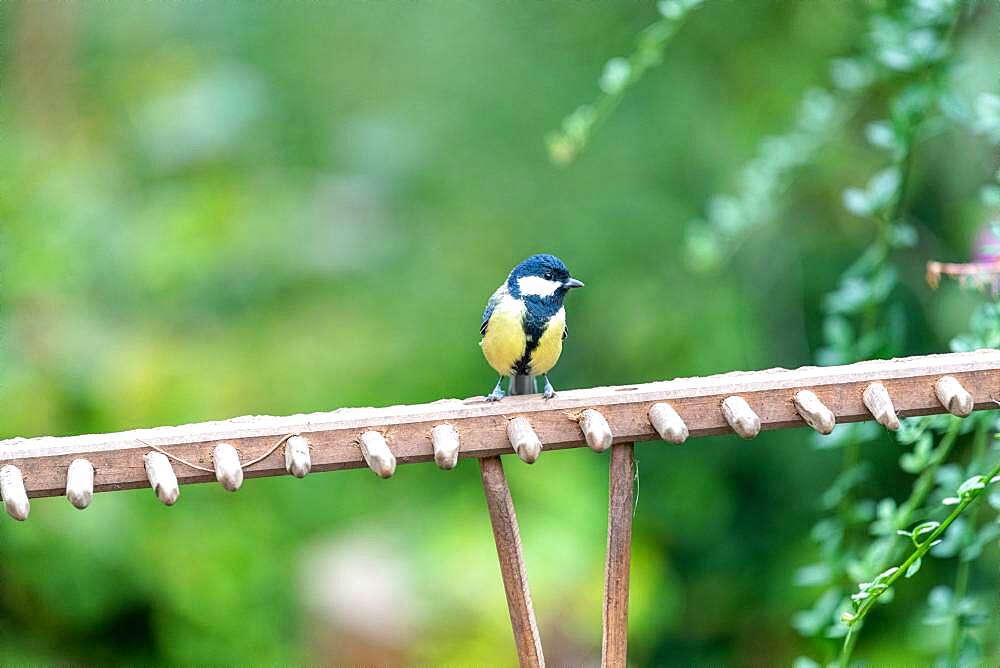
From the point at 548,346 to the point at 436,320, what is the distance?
1173 millimetres

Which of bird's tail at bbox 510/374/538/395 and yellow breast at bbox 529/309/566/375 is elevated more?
yellow breast at bbox 529/309/566/375

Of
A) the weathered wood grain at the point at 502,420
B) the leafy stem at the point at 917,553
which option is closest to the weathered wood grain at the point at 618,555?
the weathered wood grain at the point at 502,420

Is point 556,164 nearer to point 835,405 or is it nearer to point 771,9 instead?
point 771,9

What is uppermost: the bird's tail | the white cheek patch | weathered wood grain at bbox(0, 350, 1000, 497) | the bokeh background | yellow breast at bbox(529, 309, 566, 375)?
the bokeh background

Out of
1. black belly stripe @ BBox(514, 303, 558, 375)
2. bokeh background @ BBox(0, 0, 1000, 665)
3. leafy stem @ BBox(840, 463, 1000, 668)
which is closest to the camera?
leafy stem @ BBox(840, 463, 1000, 668)

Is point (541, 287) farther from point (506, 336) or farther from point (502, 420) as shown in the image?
point (502, 420)

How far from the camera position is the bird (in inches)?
42.4

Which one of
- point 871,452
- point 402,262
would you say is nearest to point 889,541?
point 871,452

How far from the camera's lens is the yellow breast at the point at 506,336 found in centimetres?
108

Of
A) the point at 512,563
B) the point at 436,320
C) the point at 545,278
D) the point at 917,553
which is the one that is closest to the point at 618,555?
the point at 512,563

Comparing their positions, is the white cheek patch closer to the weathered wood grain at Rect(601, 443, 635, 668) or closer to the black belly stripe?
the black belly stripe

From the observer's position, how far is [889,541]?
0.99 metres

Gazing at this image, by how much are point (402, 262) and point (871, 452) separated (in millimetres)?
1078

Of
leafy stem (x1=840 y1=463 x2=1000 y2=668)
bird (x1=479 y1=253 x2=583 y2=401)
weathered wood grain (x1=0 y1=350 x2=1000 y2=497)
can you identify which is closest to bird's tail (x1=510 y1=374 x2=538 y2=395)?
bird (x1=479 y1=253 x2=583 y2=401)
